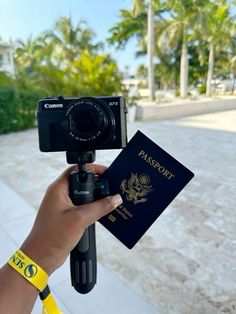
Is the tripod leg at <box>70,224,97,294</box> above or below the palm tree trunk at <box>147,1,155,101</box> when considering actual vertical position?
below

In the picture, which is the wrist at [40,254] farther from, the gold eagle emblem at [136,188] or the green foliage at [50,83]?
the green foliage at [50,83]

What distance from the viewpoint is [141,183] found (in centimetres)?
→ 77

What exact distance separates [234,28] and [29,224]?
1449cm

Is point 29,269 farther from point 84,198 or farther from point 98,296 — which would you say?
point 98,296

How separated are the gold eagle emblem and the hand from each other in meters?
0.16

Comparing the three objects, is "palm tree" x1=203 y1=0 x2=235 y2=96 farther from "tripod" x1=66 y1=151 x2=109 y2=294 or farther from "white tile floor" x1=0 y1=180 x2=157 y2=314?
"tripod" x1=66 y1=151 x2=109 y2=294

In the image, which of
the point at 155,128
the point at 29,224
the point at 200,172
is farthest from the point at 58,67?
the point at 29,224

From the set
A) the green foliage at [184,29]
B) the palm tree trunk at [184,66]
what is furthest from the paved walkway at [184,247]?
the palm tree trunk at [184,66]

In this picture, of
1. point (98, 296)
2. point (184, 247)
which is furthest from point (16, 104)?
A: point (98, 296)

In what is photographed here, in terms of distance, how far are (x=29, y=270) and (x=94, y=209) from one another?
0.61 ft

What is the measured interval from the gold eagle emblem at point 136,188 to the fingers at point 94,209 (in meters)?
0.11

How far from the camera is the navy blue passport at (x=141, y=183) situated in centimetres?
74

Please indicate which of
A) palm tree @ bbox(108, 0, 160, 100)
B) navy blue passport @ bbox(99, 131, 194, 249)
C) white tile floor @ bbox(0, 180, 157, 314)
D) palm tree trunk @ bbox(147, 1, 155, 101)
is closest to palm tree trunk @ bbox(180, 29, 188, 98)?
palm tree @ bbox(108, 0, 160, 100)

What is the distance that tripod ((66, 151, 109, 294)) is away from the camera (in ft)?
2.16
